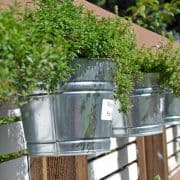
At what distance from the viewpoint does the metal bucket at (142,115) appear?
322cm

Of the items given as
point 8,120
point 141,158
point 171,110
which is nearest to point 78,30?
point 8,120

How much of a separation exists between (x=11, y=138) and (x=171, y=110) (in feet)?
4.98

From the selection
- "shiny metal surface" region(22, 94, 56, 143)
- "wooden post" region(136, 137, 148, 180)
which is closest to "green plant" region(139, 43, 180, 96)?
"shiny metal surface" region(22, 94, 56, 143)

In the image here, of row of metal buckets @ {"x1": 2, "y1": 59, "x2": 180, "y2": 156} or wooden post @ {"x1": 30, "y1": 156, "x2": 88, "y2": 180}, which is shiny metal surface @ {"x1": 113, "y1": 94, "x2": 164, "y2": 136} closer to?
wooden post @ {"x1": 30, "y1": 156, "x2": 88, "y2": 180}

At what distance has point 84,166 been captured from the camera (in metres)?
3.86

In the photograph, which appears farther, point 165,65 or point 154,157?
point 154,157

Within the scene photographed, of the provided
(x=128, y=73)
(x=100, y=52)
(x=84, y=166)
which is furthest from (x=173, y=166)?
(x=100, y=52)

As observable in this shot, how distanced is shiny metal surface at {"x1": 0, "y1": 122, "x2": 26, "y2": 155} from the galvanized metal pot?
48cm

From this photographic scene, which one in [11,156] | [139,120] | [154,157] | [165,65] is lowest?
[154,157]

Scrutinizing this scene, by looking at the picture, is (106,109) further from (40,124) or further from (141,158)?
(141,158)

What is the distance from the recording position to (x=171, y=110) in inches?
159

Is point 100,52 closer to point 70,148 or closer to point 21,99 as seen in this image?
point 70,148

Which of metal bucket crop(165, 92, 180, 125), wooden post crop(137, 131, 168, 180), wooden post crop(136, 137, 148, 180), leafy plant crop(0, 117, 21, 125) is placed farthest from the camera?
wooden post crop(137, 131, 168, 180)

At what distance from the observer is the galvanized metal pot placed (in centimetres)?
225
